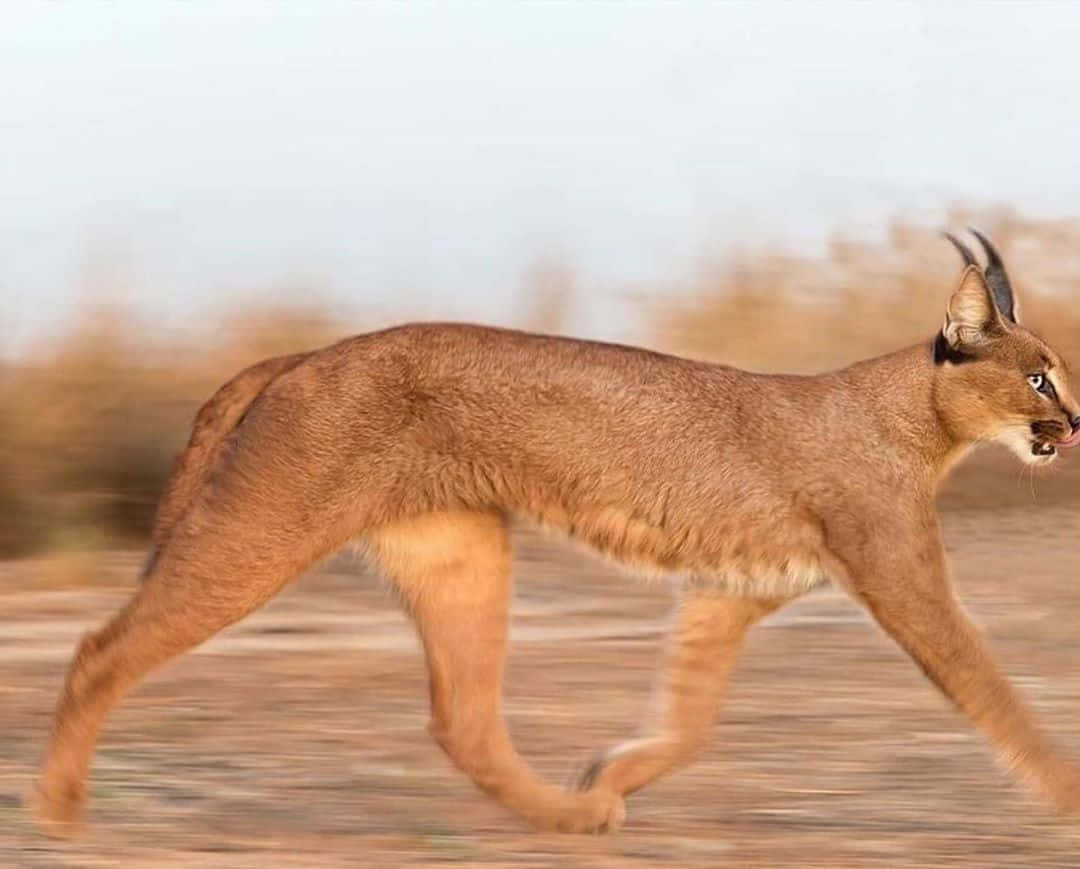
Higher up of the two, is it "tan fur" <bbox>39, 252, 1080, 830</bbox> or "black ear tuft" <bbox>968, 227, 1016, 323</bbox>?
"black ear tuft" <bbox>968, 227, 1016, 323</bbox>

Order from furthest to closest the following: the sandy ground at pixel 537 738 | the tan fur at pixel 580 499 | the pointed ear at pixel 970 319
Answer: the pointed ear at pixel 970 319, the sandy ground at pixel 537 738, the tan fur at pixel 580 499

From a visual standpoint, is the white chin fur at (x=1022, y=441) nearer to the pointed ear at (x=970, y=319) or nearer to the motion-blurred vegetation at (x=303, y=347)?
the pointed ear at (x=970, y=319)

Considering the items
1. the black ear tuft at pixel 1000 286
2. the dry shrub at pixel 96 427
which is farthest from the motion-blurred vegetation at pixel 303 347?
the black ear tuft at pixel 1000 286

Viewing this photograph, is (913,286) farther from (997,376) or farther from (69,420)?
(997,376)

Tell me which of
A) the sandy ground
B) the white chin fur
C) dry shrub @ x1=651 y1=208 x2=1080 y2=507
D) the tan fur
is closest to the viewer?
the tan fur

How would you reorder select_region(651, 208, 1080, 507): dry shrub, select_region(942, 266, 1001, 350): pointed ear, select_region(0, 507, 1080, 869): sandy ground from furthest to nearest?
1. select_region(651, 208, 1080, 507): dry shrub
2. select_region(942, 266, 1001, 350): pointed ear
3. select_region(0, 507, 1080, 869): sandy ground

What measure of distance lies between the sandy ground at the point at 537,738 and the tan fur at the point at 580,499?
10.7 inches

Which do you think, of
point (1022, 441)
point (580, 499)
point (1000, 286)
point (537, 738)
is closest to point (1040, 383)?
point (1022, 441)

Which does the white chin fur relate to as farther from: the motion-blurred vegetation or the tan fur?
the motion-blurred vegetation

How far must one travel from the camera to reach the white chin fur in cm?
700

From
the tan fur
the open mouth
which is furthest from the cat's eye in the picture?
the open mouth

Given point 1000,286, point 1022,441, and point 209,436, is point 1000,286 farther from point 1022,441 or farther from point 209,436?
point 209,436

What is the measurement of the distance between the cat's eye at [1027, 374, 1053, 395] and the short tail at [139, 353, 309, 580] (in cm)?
192

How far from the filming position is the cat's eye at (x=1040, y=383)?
274 inches
